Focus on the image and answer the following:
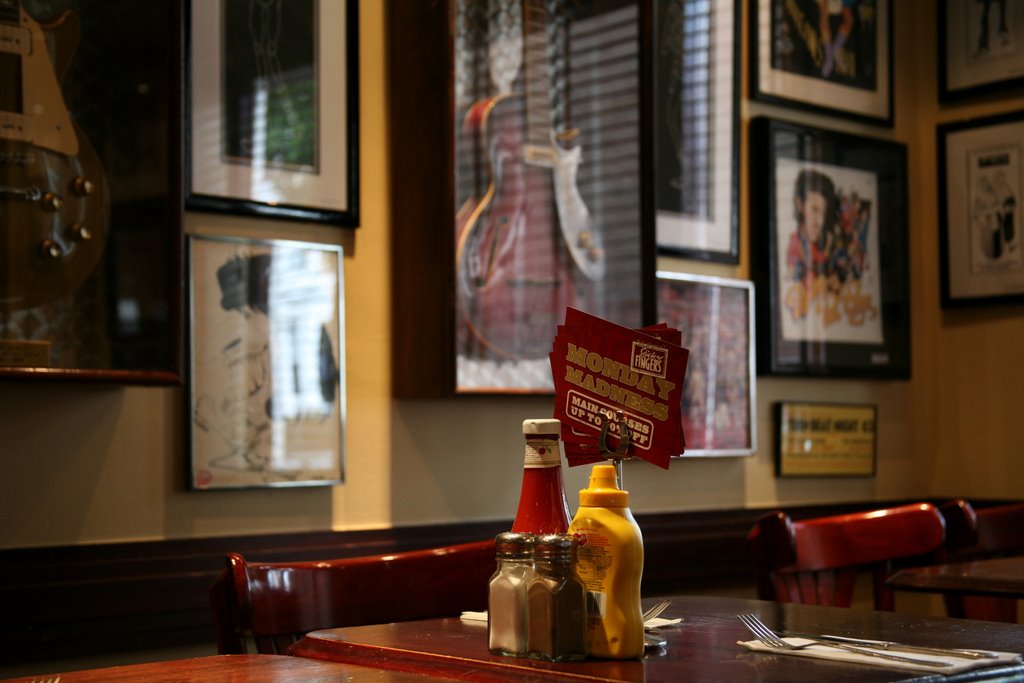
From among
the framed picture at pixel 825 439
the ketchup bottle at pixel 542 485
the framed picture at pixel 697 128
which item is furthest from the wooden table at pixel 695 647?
the framed picture at pixel 825 439

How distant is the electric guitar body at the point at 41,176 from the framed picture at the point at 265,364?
1.12 feet

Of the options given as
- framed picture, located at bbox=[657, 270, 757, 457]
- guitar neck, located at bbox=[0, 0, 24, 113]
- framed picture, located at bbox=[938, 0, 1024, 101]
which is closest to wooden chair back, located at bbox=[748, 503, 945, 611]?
framed picture, located at bbox=[657, 270, 757, 457]

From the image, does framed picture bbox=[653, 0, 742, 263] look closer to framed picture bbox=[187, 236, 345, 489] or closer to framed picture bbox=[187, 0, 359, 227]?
framed picture bbox=[187, 0, 359, 227]

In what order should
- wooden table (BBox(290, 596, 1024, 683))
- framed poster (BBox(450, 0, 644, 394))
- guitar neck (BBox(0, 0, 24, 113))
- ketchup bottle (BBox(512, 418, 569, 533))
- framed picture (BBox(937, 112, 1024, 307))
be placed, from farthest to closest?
framed picture (BBox(937, 112, 1024, 307))
framed poster (BBox(450, 0, 644, 394))
guitar neck (BBox(0, 0, 24, 113))
ketchup bottle (BBox(512, 418, 569, 533))
wooden table (BBox(290, 596, 1024, 683))

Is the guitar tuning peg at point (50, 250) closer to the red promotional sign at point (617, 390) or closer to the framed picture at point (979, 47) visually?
the red promotional sign at point (617, 390)

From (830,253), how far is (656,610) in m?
2.41

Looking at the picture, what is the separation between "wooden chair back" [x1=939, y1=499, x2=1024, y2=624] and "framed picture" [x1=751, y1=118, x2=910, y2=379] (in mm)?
1018

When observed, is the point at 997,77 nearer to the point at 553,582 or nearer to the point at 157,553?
the point at 157,553

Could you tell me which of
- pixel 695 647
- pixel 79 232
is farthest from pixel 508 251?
pixel 695 647

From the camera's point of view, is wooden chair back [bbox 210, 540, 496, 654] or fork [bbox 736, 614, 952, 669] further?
wooden chair back [bbox 210, 540, 496, 654]

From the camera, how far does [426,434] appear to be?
2789mm

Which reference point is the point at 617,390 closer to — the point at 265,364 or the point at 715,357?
the point at 265,364

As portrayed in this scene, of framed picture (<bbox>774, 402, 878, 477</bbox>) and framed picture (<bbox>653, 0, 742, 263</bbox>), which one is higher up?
framed picture (<bbox>653, 0, 742, 263</bbox>)

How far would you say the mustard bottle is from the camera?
127 centimetres
